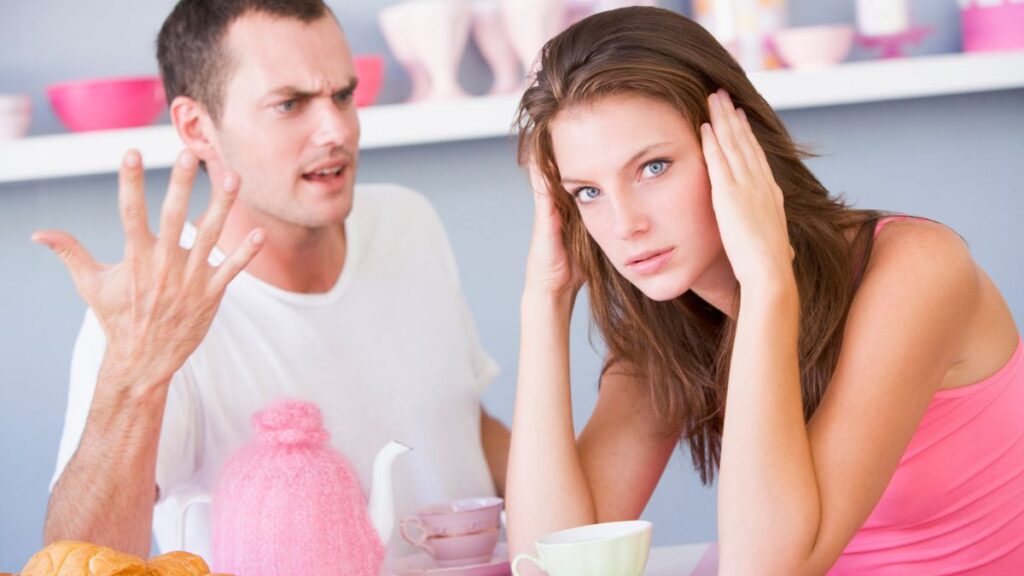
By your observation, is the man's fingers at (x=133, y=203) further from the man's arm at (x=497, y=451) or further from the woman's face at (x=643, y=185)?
the man's arm at (x=497, y=451)

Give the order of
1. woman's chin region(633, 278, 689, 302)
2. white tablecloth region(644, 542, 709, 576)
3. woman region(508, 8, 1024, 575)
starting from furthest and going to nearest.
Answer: white tablecloth region(644, 542, 709, 576) → woman's chin region(633, 278, 689, 302) → woman region(508, 8, 1024, 575)

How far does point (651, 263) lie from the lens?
1.23m

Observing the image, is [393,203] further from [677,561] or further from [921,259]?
[921,259]

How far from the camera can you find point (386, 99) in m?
2.47

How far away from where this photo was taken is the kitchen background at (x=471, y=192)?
2461 millimetres

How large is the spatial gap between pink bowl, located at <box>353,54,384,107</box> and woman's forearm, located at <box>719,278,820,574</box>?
1.30 metres

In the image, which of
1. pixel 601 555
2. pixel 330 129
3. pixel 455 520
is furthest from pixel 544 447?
pixel 330 129

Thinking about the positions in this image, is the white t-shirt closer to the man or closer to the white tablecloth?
the man

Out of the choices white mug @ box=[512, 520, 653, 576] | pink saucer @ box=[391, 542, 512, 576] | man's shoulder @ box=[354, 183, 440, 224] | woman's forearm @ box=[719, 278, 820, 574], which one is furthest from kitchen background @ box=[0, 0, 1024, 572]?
white mug @ box=[512, 520, 653, 576]

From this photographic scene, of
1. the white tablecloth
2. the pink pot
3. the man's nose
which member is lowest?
the white tablecloth

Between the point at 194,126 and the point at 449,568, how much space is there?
769 millimetres

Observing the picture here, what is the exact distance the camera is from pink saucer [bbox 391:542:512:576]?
129cm

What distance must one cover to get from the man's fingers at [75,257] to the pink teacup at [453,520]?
1.34ft

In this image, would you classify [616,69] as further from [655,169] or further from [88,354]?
[88,354]
